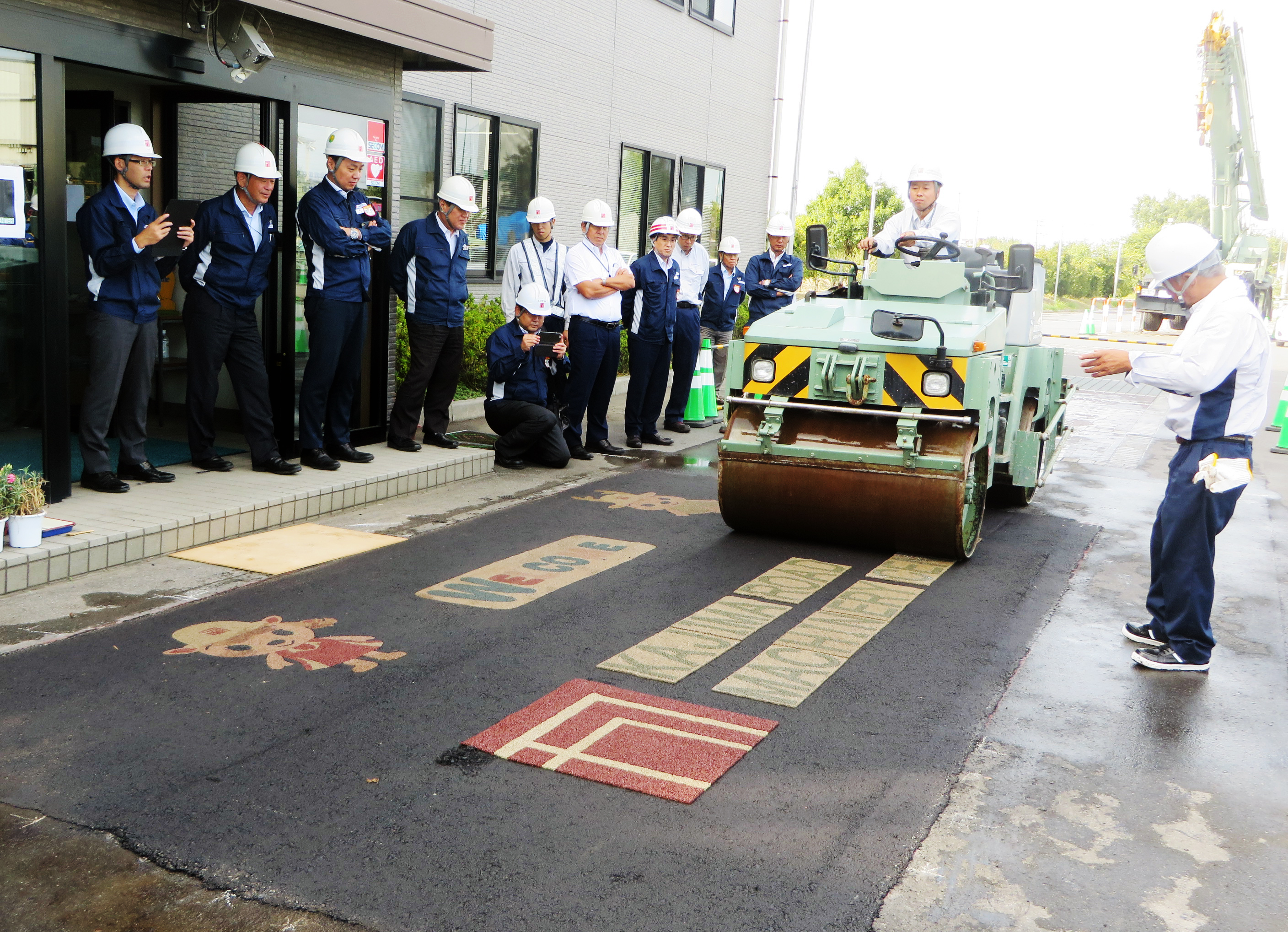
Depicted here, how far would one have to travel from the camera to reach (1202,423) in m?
5.63

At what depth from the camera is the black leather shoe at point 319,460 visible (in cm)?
890

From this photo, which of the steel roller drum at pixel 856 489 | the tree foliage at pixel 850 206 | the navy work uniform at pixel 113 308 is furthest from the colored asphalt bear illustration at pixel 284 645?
the tree foliage at pixel 850 206

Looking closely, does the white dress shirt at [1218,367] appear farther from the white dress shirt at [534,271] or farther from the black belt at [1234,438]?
the white dress shirt at [534,271]

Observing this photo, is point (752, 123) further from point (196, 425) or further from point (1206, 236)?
point (1206, 236)

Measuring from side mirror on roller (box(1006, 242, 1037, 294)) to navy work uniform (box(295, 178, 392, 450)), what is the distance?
4.58 metres

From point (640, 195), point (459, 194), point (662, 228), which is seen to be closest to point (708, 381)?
point (662, 228)

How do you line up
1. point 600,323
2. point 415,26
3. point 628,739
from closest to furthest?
point 628,739
point 415,26
point 600,323

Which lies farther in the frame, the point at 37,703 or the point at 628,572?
the point at 628,572

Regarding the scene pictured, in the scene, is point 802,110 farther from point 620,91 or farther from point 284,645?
point 284,645

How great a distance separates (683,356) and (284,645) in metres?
7.55

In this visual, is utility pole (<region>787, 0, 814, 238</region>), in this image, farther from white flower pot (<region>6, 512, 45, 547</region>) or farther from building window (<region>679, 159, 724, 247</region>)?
white flower pot (<region>6, 512, 45, 547</region>)

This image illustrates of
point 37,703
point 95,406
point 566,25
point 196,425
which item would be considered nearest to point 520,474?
point 196,425

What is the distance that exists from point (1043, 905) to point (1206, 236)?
11.2 feet

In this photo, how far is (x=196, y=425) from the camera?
859 centimetres
